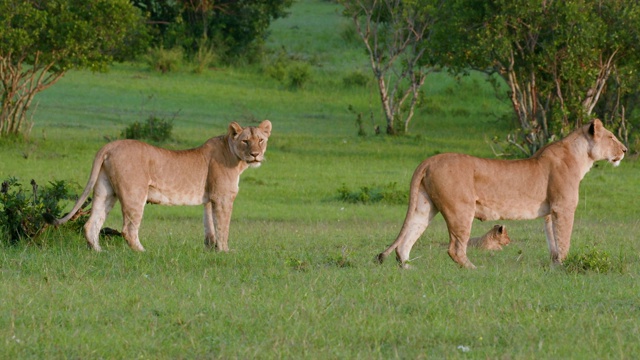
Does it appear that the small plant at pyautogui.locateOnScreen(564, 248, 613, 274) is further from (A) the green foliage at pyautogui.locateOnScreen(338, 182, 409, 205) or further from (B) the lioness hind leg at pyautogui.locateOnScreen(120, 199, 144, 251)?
(A) the green foliage at pyautogui.locateOnScreen(338, 182, 409, 205)

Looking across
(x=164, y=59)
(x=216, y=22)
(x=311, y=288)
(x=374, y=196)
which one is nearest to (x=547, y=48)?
(x=374, y=196)

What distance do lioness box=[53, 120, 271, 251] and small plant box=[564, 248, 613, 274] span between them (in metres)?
2.77

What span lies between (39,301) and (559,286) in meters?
3.34

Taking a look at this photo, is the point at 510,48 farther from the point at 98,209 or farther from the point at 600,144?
the point at 98,209

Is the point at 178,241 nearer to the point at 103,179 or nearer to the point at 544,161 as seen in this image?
the point at 103,179

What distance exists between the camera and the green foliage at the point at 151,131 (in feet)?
66.4

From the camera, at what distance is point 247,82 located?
97.6ft

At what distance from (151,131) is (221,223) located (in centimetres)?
1118

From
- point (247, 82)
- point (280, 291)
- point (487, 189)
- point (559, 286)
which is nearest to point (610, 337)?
point (559, 286)

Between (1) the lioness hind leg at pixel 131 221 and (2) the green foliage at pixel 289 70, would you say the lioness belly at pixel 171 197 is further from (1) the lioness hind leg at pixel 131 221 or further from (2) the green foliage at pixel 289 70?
(2) the green foliage at pixel 289 70

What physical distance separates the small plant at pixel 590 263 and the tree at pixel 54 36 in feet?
37.2

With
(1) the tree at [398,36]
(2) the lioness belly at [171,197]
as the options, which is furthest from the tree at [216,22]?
(2) the lioness belly at [171,197]

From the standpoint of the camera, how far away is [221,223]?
9.38m

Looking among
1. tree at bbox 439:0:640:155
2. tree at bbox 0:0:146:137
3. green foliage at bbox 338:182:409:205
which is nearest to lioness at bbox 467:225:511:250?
green foliage at bbox 338:182:409:205
